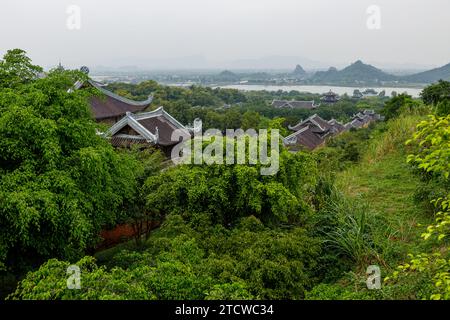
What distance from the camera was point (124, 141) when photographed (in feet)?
46.2

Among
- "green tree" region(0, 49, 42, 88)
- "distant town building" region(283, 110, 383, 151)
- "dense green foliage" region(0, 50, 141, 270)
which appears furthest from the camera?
"distant town building" region(283, 110, 383, 151)

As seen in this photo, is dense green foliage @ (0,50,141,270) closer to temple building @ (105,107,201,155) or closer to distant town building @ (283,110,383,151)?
temple building @ (105,107,201,155)

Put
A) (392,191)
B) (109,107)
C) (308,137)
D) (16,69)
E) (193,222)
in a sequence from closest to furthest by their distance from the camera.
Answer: (193,222) < (16,69) < (392,191) < (109,107) < (308,137)

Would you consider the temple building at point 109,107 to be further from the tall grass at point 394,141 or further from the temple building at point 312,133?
the temple building at point 312,133

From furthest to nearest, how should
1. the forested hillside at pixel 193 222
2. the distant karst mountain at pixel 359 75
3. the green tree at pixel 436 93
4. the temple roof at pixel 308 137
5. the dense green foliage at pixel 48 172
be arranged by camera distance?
the distant karst mountain at pixel 359 75, the temple roof at pixel 308 137, the green tree at pixel 436 93, the dense green foliage at pixel 48 172, the forested hillside at pixel 193 222

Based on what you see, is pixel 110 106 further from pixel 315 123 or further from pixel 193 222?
pixel 315 123

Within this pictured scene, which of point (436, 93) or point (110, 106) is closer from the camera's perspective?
point (110, 106)

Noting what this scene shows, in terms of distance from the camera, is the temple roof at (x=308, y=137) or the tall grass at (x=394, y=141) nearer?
the tall grass at (x=394, y=141)

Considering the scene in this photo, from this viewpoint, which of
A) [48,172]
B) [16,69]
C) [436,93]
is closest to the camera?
[48,172]

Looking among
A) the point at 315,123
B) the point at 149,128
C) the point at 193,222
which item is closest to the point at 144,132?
the point at 149,128

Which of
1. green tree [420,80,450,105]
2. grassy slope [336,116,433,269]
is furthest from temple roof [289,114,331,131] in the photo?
grassy slope [336,116,433,269]

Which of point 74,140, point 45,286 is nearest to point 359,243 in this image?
point 45,286

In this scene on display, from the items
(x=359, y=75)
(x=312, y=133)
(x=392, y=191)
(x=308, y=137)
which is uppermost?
(x=359, y=75)

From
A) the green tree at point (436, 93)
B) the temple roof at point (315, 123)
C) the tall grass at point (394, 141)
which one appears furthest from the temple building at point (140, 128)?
the temple roof at point (315, 123)
